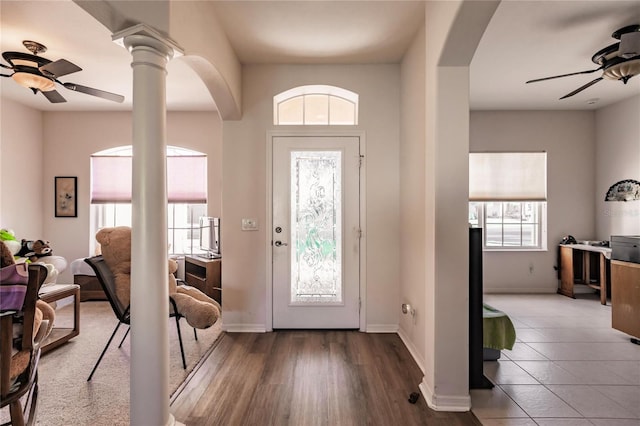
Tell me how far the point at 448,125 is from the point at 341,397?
1.95 m

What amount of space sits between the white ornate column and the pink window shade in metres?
3.77

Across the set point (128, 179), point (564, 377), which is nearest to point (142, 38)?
point (564, 377)

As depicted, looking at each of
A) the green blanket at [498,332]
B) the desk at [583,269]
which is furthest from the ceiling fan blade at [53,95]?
the desk at [583,269]

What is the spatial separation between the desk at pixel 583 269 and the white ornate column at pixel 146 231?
5.45 metres

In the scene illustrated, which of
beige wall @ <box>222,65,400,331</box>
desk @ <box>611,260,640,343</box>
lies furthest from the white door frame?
desk @ <box>611,260,640,343</box>

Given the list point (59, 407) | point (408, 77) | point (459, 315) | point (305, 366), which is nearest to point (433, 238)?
point (459, 315)

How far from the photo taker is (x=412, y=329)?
3.13 m

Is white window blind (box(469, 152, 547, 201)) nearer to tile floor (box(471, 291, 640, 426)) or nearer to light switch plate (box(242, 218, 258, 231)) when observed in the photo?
tile floor (box(471, 291, 640, 426))

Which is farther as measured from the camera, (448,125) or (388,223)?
(388,223)

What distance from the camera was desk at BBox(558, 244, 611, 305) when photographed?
15.8 feet

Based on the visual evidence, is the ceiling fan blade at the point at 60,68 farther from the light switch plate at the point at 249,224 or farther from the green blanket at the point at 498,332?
the green blanket at the point at 498,332

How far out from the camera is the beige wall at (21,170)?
4.78 metres

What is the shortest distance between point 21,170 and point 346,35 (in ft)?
16.6

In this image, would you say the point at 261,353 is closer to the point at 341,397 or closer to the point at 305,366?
the point at 305,366
